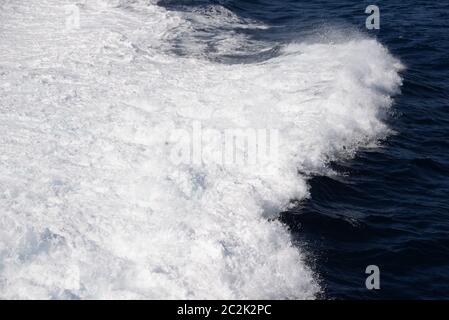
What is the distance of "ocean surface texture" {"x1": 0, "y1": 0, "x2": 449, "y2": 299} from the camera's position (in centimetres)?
850

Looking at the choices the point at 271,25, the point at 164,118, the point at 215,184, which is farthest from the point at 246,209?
the point at 271,25

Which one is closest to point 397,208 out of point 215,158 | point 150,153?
point 215,158

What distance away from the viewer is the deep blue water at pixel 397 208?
8938 mm

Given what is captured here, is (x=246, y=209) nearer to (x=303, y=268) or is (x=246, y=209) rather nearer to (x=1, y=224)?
(x=303, y=268)

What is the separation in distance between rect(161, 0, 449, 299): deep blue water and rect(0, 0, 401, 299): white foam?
1.36 feet

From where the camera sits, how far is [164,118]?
12812 mm

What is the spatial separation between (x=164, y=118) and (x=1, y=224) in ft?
15.9

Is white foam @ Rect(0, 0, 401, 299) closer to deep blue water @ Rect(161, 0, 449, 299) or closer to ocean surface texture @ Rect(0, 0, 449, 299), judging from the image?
ocean surface texture @ Rect(0, 0, 449, 299)

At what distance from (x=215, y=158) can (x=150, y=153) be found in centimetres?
126

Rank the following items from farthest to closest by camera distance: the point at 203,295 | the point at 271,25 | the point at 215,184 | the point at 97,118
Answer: the point at 271,25 → the point at 97,118 → the point at 215,184 → the point at 203,295

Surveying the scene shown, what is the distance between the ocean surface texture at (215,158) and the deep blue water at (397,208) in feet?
0.11

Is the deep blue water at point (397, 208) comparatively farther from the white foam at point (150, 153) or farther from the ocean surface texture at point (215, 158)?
the white foam at point (150, 153)

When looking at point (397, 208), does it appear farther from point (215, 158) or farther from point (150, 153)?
point (150, 153)

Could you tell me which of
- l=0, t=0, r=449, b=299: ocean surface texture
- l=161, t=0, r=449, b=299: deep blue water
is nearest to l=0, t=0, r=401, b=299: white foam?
l=0, t=0, r=449, b=299: ocean surface texture
